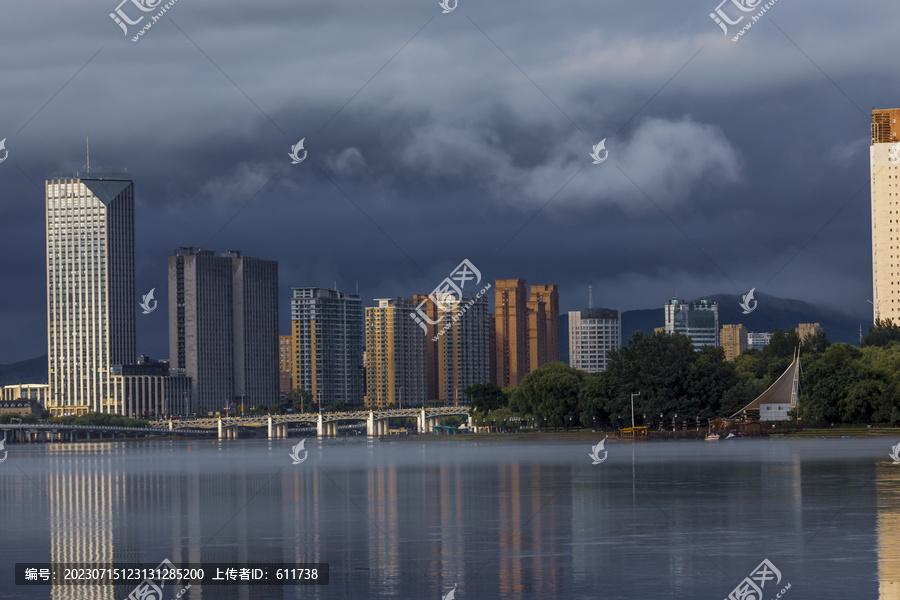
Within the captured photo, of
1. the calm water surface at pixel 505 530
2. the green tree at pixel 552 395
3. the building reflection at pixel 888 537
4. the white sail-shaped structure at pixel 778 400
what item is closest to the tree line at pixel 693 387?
the green tree at pixel 552 395

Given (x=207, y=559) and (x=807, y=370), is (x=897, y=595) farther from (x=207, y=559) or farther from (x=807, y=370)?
(x=807, y=370)

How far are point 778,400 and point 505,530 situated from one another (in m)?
122

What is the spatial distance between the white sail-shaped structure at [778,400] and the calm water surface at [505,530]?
267 feet

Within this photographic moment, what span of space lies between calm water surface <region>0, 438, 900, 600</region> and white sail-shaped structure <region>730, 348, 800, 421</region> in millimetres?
81322

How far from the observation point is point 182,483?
69875 mm

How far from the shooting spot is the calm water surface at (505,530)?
26.1 meters

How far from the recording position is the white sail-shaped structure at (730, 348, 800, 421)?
149 metres

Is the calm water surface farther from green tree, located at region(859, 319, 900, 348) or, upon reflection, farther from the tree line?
green tree, located at region(859, 319, 900, 348)

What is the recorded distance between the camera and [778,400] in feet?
499

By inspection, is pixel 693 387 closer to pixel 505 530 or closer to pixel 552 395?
pixel 552 395

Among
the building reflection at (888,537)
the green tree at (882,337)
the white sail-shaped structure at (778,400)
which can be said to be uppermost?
the green tree at (882,337)

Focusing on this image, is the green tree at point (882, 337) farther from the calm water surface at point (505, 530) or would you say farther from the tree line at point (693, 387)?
the calm water surface at point (505, 530)

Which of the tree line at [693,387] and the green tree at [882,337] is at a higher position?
the green tree at [882,337]

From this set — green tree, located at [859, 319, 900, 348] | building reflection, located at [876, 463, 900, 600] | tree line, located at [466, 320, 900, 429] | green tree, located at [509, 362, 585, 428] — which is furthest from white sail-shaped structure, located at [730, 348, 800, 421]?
building reflection, located at [876, 463, 900, 600]
